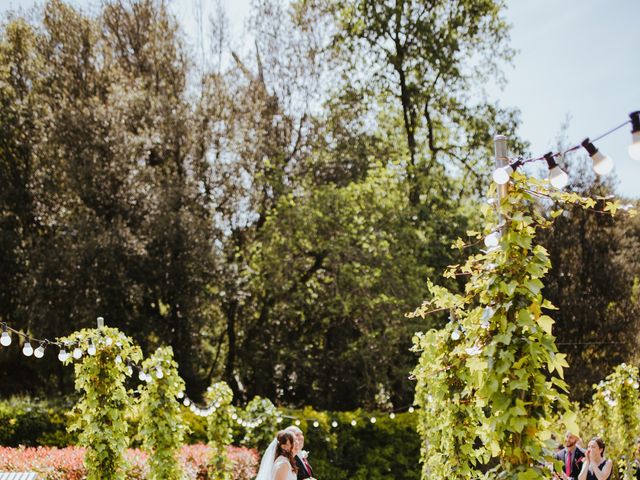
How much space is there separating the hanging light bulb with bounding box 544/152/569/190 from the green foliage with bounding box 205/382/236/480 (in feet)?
22.5

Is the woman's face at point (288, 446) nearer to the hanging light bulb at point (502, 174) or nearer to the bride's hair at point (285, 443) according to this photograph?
the bride's hair at point (285, 443)

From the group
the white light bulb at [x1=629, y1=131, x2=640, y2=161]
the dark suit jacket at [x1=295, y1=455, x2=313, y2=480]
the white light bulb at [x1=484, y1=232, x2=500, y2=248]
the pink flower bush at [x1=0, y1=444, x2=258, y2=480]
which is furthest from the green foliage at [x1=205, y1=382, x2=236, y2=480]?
the white light bulb at [x1=629, y1=131, x2=640, y2=161]

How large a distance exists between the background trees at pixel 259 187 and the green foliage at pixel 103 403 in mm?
8362

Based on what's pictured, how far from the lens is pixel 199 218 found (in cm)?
1633

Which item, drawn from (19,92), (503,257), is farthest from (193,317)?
(503,257)

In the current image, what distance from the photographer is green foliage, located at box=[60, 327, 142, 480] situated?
6.83 metres

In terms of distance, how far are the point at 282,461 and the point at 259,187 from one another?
38.2 feet

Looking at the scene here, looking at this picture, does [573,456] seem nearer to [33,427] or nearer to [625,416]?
[625,416]

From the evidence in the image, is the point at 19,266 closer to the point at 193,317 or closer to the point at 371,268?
the point at 193,317

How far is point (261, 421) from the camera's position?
11.4 m

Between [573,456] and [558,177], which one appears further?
[573,456]

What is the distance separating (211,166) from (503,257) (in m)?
14.3

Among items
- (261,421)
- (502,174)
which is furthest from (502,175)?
(261,421)

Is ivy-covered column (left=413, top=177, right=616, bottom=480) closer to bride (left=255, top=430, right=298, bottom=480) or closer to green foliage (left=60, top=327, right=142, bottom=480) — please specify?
bride (left=255, top=430, right=298, bottom=480)
